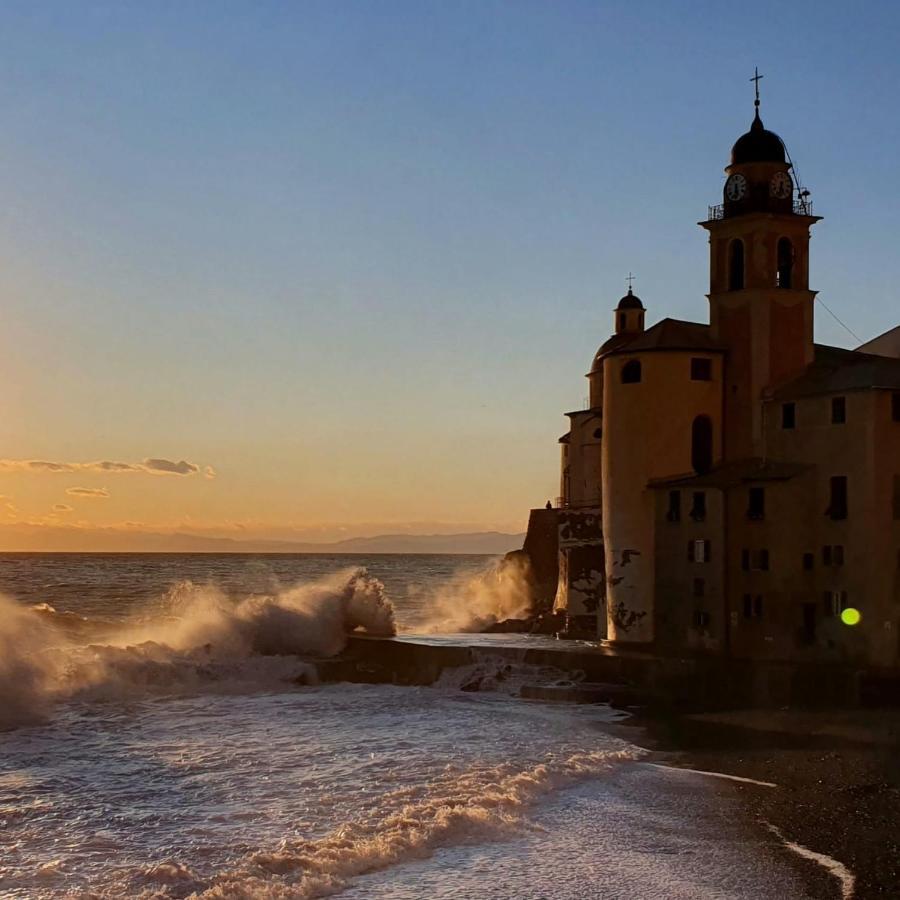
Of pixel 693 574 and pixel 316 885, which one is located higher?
pixel 693 574

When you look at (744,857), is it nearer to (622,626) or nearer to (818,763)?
(818,763)

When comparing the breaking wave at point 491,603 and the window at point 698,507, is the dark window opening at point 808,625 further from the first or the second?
the breaking wave at point 491,603

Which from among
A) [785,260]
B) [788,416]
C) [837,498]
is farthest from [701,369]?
[837,498]

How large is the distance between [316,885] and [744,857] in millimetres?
6856

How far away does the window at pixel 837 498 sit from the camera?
36125 mm

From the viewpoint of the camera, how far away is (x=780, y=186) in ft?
135

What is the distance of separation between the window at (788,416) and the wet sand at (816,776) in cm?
912

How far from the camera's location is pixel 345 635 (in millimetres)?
46156

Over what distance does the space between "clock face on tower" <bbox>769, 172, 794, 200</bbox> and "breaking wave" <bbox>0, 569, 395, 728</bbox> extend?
21740 mm

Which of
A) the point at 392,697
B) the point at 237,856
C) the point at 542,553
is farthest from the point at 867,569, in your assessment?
the point at 542,553

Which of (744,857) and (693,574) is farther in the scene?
(693,574)

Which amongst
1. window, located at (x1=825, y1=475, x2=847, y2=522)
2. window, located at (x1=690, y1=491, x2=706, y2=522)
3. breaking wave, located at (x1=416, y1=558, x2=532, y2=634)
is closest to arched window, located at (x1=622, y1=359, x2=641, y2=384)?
window, located at (x1=690, y1=491, x2=706, y2=522)

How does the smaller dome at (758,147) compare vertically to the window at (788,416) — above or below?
above

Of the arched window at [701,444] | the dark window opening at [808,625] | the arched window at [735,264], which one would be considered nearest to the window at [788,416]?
the arched window at [701,444]
